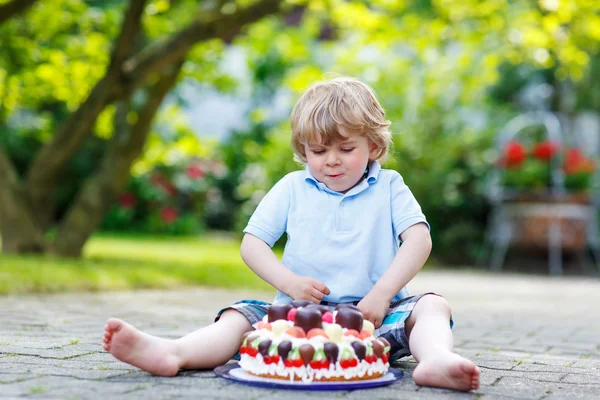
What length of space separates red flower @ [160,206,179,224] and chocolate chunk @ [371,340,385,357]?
1044 centimetres

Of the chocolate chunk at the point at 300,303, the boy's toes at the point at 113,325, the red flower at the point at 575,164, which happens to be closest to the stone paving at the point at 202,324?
the boy's toes at the point at 113,325

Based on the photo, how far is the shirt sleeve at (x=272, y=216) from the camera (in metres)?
2.64

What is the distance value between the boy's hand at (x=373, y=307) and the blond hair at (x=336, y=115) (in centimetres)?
51

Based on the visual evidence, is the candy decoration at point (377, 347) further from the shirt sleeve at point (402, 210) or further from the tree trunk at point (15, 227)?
the tree trunk at point (15, 227)

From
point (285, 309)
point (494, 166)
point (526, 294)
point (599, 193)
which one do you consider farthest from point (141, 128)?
point (599, 193)

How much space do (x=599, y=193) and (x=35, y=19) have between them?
23.1 ft

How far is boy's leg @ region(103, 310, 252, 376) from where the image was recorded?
2217 mm

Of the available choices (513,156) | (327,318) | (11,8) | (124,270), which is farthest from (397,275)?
(513,156)

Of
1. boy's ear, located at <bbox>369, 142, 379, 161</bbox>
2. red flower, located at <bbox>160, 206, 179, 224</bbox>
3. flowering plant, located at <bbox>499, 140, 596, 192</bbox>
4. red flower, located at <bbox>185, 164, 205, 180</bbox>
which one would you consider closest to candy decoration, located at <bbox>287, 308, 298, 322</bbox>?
boy's ear, located at <bbox>369, 142, 379, 161</bbox>

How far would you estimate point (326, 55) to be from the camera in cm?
1390

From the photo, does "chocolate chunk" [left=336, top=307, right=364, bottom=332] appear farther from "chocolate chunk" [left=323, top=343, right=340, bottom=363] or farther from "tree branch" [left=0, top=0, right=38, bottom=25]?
"tree branch" [left=0, top=0, right=38, bottom=25]

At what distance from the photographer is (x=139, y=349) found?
7.38ft

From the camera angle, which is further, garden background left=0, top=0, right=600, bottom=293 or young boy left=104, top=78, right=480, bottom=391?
garden background left=0, top=0, right=600, bottom=293

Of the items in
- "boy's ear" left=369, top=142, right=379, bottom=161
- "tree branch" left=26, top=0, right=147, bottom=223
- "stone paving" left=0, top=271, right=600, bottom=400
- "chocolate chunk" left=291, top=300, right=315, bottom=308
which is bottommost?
"stone paving" left=0, top=271, right=600, bottom=400
